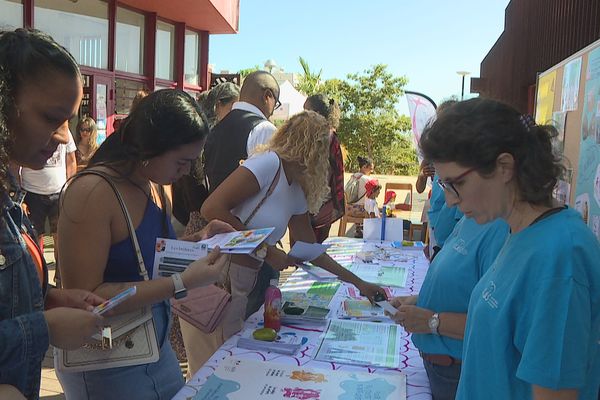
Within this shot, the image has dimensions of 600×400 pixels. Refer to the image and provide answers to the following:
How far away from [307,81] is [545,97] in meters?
23.2

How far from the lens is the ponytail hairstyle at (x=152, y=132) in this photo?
156 centimetres

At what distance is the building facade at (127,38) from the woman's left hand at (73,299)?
505cm

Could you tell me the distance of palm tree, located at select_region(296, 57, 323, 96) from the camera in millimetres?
24188

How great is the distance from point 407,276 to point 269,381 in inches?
60.7

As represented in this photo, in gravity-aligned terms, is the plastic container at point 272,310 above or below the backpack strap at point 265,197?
below

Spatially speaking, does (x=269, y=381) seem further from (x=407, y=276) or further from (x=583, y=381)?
(x=407, y=276)

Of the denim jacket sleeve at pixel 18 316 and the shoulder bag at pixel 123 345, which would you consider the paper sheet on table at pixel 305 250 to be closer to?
the shoulder bag at pixel 123 345

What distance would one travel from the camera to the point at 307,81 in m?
25.6

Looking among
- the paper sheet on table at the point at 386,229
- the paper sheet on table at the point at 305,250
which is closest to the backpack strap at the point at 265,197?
the paper sheet on table at the point at 305,250

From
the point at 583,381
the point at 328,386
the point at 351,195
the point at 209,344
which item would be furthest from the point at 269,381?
the point at 351,195

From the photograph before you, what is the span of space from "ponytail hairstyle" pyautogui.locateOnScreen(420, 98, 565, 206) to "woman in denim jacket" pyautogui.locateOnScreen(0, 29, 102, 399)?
85cm

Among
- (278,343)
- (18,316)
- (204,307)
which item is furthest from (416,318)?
(18,316)

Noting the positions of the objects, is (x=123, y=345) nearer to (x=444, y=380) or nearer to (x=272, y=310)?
(x=272, y=310)

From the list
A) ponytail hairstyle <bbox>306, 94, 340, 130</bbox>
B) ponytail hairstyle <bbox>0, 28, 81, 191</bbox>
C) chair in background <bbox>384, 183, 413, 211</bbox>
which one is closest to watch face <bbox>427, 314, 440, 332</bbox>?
ponytail hairstyle <bbox>0, 28, 81, 191</bbox>
